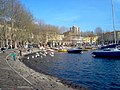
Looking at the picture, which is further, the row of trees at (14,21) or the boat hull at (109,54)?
the row of trees at (14,21)

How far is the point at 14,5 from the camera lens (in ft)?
Result: 278

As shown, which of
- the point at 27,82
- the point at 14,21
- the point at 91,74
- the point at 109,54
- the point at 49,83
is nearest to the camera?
the point at 27,82

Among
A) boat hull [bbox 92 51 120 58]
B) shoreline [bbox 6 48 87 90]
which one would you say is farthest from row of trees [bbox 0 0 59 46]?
shoreline [bbox 6 48 87 90]

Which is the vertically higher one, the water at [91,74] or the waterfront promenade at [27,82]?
the waterfront promenade at [27,82]

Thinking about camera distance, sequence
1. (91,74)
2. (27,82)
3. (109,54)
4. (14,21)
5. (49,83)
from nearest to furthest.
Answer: (27,82) < (49,83) < (91,74) < (109,54) < (14,21)

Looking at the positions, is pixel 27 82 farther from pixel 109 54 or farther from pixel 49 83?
pixel 109 54

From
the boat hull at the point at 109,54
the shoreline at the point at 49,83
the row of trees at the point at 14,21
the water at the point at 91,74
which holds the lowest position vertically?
the water at the point at 91,74

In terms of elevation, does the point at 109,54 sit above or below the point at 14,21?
below

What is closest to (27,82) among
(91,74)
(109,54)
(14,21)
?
(91,74)

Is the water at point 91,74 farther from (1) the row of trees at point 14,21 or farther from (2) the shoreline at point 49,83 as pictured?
(1) the row of trees at point 14,21

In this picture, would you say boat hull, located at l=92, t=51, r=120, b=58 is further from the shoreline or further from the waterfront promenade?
the waterfront promenade

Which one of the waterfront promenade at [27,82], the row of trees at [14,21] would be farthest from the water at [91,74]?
the row of trees at [14,21]

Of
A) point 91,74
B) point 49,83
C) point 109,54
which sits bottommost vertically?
point 91,74

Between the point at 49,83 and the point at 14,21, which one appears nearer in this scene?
the point at 49,83
